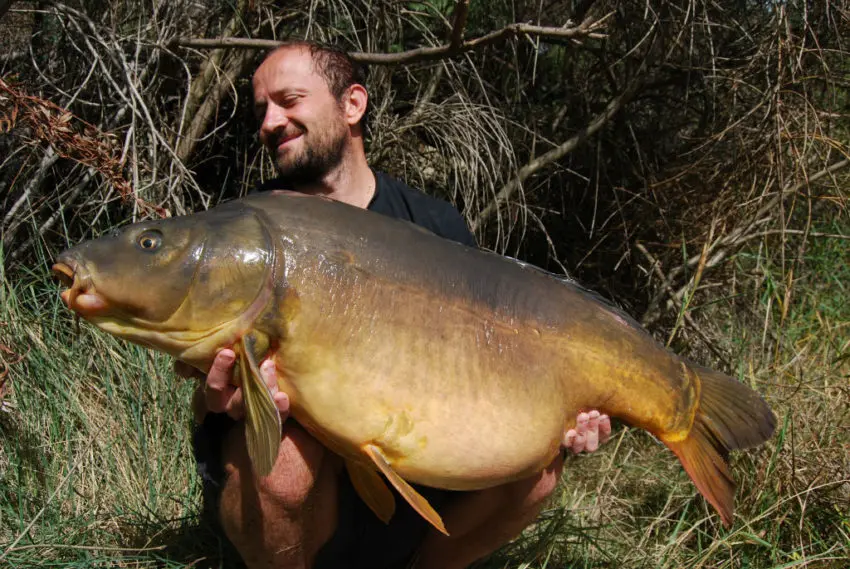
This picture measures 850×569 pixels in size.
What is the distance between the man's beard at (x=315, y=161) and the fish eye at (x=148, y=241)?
2.55 feet

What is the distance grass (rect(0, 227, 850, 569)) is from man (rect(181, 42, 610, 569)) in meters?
0.23

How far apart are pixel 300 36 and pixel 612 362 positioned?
2142mm

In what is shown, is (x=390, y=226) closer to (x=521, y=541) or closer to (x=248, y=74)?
(x=521, y=541)

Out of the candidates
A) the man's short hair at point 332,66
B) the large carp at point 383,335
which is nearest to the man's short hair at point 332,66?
the man's short hair at point 332,66

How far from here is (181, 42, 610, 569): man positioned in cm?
190

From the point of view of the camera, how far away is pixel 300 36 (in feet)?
11.1

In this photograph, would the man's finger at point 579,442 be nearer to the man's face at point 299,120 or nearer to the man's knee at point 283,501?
the man's knee at point 283,501

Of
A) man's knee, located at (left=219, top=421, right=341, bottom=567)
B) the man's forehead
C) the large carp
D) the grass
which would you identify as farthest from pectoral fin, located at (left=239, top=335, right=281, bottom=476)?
the man's forehead

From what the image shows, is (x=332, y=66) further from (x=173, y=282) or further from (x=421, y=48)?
(x=173, y=282)

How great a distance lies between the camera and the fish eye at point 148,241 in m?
1.62

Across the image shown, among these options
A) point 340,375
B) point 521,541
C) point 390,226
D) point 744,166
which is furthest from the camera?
point 744,166

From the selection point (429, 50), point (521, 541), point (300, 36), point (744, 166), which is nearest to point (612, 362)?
point (521, 541)

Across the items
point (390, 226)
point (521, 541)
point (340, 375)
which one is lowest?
point (521, 541)

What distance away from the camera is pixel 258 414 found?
163 centimetres
